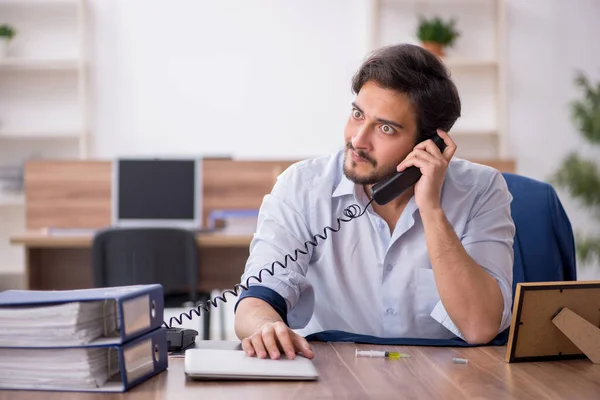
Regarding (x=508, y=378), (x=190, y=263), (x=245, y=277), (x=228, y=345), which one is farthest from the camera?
(x=190, y=263)

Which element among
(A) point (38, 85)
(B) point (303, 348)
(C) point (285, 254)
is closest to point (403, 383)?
(B) point (303, 348)

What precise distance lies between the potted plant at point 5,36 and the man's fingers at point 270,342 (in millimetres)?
4671

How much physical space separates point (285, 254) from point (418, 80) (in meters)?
0.45

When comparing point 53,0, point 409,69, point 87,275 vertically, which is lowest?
point 87,275

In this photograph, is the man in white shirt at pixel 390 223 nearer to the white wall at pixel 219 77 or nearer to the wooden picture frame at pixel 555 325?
the wooden picture frame at pixel 555 325

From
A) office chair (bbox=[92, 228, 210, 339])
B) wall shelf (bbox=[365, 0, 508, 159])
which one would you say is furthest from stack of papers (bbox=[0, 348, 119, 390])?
wall shelf (bbox=[365, 0, 508, 159])

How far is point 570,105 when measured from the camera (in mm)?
5410

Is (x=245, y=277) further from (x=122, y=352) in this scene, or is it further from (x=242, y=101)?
(x=242, y=101)

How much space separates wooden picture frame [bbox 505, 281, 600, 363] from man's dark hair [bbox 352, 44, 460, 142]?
58 centimetres

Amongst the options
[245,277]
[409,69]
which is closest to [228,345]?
[245,277]

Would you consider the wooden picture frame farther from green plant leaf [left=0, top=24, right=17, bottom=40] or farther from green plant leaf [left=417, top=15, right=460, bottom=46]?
green plant leaf [left=0, top=24, right=17, bottom=40]

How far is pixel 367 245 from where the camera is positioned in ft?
5.54

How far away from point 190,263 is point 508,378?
2.41 m

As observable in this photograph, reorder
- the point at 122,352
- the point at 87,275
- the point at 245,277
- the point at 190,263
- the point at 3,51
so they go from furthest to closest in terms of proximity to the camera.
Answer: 1. the point at 3,51
2. the point at 87,275
3. the point at 190,263
4. the point at 245,277
5. the point at 122,352
